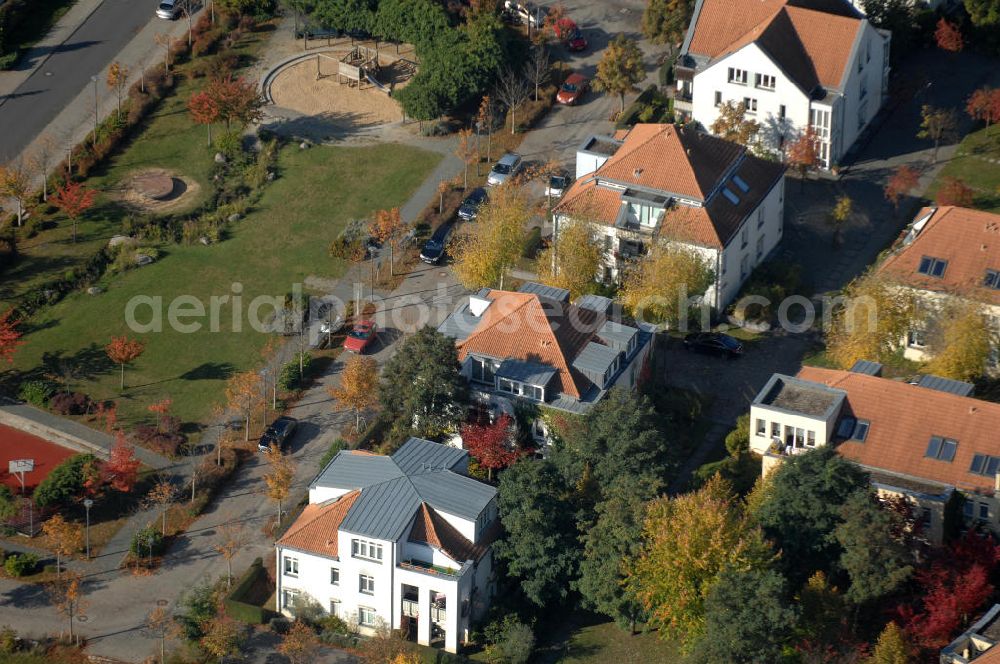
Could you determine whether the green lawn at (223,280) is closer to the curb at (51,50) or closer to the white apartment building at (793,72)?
the white apartment building at (793,72)

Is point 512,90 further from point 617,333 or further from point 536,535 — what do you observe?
point 536,535

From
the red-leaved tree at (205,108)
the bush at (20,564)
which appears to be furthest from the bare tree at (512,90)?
the bush at (20,564)

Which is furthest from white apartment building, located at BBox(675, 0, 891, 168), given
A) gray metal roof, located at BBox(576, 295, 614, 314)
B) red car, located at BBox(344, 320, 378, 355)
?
red car, located at BBox(344, 320, 378, 355)

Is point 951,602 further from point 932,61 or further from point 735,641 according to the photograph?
point 932,61

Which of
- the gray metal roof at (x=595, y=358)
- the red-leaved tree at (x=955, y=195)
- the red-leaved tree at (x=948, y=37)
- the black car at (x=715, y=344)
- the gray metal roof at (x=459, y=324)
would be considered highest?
the red-leaved tree at (x=948, y=37)

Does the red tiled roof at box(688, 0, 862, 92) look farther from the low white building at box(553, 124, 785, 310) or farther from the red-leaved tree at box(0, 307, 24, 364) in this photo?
the red-leaved tree at box(0, 307, 24, 364)

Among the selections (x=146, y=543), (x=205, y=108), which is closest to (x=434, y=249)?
(x=205, y=108)

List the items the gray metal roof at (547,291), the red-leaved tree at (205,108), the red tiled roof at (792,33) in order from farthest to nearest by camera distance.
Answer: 1. the red-leaved tree at (205,108)
2. the red tiled roof at (792,33)
3. the gray metal roof at (547,291)
